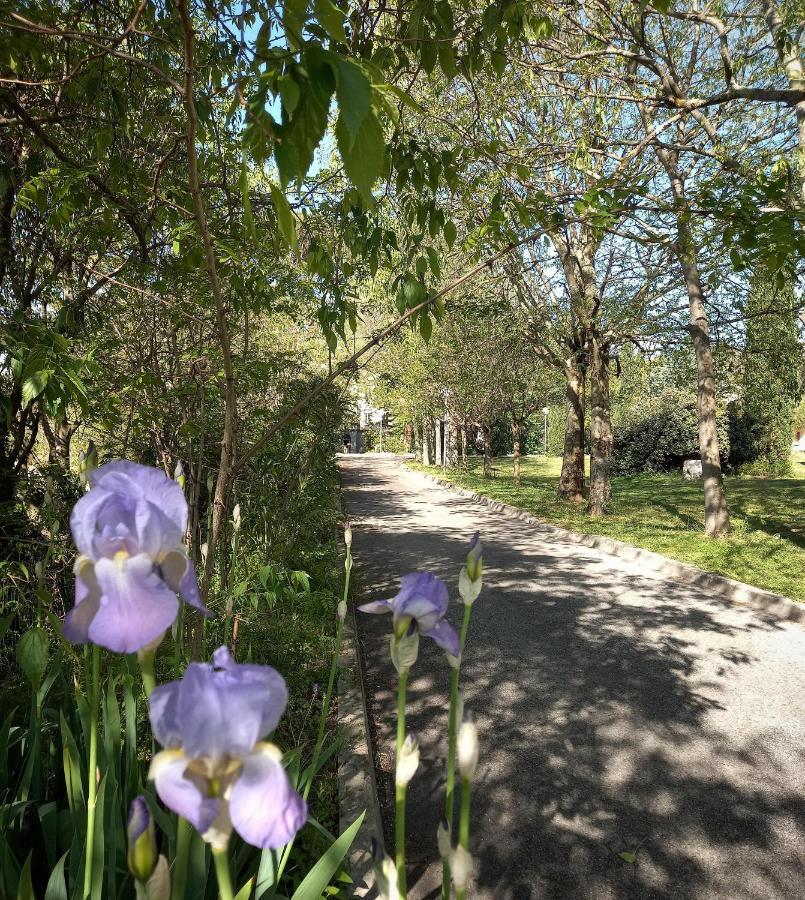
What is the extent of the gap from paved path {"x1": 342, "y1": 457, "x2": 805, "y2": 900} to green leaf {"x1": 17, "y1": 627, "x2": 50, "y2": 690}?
1.91m

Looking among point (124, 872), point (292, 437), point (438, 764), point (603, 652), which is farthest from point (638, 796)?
point (292, 437)

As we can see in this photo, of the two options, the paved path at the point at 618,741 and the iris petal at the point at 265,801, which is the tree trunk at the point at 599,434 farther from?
the iris petal at the point at 265,801

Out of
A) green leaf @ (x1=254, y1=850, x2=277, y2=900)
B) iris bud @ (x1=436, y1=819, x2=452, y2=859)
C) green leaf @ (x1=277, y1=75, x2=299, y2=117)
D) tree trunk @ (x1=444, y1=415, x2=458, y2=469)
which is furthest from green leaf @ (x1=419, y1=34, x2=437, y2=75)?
tree trunk @ (x1=444, y1=415, x2=458, y2=469)

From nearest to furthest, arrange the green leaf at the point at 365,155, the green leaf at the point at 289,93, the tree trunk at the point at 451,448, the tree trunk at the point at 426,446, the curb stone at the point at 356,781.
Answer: the green leaf at the point at 365,155 → the green leaf at the point at 289,93 → the curb stone at the point at 356,781 → the tree trunk at the point at 451,448 → the tree trunk at the point at 426,446

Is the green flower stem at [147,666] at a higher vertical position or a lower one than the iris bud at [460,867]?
higher

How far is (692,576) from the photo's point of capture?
7969 millimetres

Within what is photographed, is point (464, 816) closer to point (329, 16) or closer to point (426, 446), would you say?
point (329, 16)

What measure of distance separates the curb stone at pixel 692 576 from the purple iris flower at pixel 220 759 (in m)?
7.01

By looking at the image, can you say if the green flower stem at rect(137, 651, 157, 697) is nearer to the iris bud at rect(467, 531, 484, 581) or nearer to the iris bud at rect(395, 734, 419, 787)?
the iris bud at rect(395, 734, 419, 787)

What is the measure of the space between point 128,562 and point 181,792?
0.26 m

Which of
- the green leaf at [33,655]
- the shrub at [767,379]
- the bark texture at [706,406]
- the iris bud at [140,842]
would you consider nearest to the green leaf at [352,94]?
the iris bud at [140,842]

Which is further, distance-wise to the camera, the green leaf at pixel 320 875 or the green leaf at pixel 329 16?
the green leaf at pixel 320 875

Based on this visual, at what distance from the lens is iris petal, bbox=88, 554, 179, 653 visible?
0.73m

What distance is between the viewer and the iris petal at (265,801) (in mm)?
645
